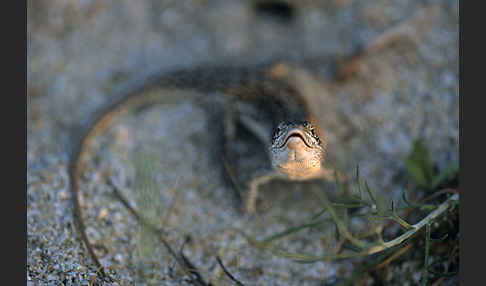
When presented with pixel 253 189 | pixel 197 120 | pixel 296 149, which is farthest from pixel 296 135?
pixel 197 120

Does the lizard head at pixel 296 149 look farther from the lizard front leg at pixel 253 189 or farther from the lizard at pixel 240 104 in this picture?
the lizard front leg at pixel 253 189

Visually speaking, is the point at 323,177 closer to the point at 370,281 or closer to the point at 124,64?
the point at 370,281

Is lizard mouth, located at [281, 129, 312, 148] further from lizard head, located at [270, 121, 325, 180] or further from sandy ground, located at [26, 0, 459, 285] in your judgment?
sandy ground, located at [26, 0, 459, 285]

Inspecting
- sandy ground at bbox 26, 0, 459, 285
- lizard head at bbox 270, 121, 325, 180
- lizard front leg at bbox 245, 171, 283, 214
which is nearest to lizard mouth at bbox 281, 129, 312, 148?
lizard head at bbox 270, 121, 325, 180

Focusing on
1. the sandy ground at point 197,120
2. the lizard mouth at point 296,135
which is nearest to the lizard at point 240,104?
the sandy ground at point 197,120

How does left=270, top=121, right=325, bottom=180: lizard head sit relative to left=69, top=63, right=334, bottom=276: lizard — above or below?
below

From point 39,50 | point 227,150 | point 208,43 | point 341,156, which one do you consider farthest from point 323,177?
point 39,50
